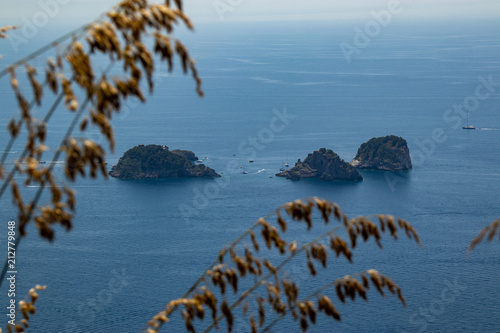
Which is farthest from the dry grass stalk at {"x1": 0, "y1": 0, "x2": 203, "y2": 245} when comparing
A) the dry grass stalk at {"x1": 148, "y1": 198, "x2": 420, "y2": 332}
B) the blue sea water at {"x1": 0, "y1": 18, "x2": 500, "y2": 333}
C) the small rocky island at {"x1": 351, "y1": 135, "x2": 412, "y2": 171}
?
the small rocky island at {"x1": 351, "y1": 135, "x2": 412, "y2": 171}

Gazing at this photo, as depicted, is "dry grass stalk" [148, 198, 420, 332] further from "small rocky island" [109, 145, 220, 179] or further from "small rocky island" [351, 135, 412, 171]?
"small rocky island" [351, 135, 412, 171]

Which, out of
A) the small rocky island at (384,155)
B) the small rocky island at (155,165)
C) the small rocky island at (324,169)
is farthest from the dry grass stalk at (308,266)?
the small rocky island at (384,155)

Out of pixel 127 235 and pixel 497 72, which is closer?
pixel 127 235

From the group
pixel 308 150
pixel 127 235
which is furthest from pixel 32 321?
pixel 308 150

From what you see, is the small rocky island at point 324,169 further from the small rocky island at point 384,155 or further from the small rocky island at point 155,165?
the small rocky island at point 155,165

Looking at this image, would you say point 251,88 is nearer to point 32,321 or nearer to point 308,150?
point 308,150

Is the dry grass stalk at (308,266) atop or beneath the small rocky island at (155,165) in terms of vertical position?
beneath
